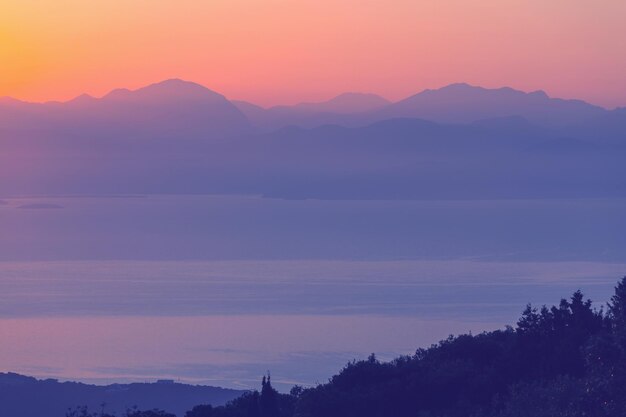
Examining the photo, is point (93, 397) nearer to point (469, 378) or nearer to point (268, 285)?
point (469, 378)

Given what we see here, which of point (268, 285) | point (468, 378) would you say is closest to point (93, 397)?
point (468, 378)

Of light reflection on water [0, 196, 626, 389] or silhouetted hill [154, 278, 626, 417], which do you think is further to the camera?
light reflection on water [0, 196, 626, 389]

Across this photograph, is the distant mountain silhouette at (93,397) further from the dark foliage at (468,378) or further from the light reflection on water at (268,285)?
the dark foliage at (468,378)

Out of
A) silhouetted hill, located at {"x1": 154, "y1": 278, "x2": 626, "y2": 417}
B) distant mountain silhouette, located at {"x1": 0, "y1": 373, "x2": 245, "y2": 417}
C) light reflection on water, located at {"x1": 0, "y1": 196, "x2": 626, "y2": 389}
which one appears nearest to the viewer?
silhouetted hill, located at {"x1": 154, "y1": 278, "x2": 626, "y2": 417}

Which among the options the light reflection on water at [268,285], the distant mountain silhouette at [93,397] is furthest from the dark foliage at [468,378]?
the light reflection on water at [268,285]

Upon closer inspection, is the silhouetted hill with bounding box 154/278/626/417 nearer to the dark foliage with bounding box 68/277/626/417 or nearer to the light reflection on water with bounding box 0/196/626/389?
the dark foliage with bounding box 68/277/626/417

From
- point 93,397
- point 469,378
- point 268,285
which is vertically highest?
point 268,285

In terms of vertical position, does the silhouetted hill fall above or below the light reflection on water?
below

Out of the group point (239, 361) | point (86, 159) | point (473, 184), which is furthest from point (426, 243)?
point (86, 159)

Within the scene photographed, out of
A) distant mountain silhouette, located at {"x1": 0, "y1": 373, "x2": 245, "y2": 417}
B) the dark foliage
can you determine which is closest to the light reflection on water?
distant mountain silhouette, located at {"x1": 0, "y1": 373, "x2": 245, "y2": 417}
